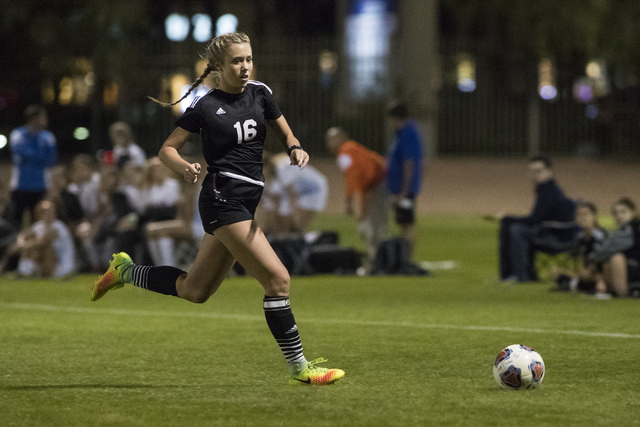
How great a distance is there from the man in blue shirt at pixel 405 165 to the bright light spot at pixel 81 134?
17694 millimetres

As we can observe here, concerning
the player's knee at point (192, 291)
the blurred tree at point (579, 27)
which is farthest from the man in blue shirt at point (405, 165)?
the blurred tree at point (579, 27)

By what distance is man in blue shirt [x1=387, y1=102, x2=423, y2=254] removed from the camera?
48.1ft

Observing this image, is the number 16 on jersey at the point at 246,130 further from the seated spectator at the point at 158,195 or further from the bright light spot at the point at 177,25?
the bright light spot at the point at 177,25

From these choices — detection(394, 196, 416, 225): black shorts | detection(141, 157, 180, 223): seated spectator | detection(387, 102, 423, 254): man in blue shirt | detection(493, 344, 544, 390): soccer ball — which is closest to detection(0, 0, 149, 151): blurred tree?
detection(141, 157, 180, 223): seated spectator

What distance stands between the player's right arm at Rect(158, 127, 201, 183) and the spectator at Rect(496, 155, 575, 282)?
7.06 metres

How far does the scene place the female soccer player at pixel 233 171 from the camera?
6.50 metres

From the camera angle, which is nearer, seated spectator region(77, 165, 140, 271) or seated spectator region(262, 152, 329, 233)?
seated spectator region(77, 165, 140, 271)

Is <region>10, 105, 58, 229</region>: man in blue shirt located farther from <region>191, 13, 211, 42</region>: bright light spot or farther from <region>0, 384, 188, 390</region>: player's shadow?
<region>191, 13, 211, 42</region>: bright light spot

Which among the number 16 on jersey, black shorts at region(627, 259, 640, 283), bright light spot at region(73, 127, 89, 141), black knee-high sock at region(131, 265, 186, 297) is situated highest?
the number 16 on jersey

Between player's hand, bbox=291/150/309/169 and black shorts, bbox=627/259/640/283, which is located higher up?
player's hand, bbox=291/150/309/169

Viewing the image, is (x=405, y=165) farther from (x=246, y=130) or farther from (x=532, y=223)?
(x=246, y=130)

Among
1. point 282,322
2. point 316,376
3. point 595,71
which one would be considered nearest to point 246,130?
point 282,322

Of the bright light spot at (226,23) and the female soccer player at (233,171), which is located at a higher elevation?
the bright light spot at (226,23)

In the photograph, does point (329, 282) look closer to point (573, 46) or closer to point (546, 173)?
point (546, 173)
